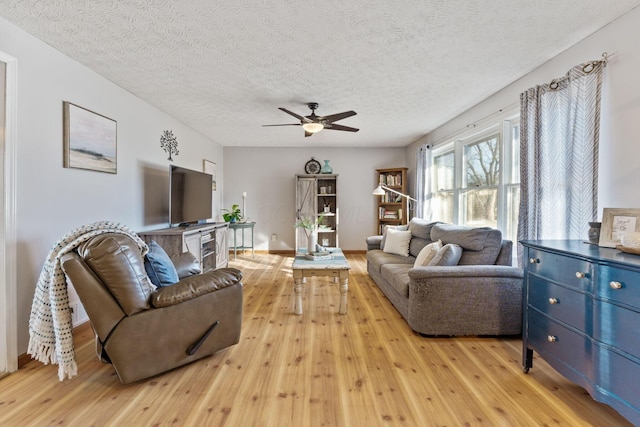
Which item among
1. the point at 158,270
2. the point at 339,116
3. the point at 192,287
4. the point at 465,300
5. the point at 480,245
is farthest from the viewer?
the point at 339,116

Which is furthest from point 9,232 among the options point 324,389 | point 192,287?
point 324,389

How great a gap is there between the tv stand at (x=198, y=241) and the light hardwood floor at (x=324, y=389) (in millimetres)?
1114

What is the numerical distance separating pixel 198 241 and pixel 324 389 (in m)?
2.80

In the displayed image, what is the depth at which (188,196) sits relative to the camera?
4.32 m

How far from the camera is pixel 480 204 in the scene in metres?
4.09

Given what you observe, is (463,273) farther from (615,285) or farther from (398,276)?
(615,285)

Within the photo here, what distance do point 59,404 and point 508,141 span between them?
174 inches

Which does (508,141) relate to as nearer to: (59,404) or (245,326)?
(245,326)

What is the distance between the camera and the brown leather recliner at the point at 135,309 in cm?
176

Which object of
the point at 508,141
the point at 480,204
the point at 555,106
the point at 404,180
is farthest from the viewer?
the point at 404,180

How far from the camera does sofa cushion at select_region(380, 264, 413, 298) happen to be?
9.25 feet

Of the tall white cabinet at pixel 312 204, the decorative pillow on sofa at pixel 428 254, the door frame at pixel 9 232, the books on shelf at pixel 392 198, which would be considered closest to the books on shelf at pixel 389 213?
the books on shelf at pixel 392 198

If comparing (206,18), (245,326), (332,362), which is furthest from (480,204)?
(206,18)

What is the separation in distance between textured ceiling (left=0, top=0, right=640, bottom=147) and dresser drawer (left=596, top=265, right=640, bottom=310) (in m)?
1.65
